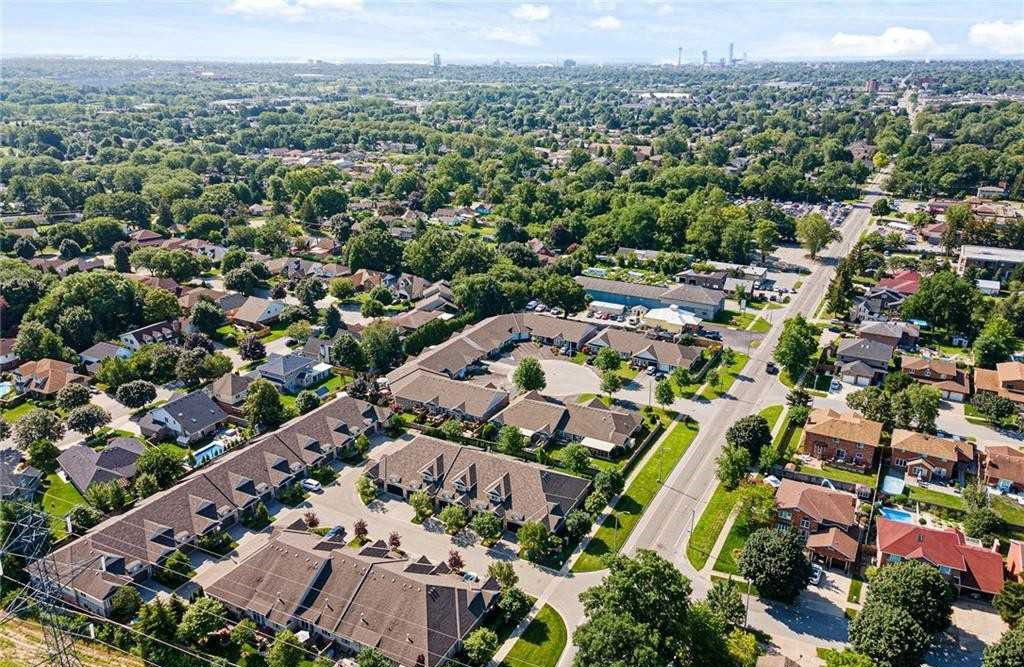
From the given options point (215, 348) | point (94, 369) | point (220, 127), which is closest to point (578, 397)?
point (215, 348)

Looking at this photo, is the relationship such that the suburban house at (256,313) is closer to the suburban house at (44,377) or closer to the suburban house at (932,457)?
the suburban house at (44,377)

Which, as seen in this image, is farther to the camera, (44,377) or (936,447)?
(44,377)

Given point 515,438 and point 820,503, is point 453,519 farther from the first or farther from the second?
point 820,503

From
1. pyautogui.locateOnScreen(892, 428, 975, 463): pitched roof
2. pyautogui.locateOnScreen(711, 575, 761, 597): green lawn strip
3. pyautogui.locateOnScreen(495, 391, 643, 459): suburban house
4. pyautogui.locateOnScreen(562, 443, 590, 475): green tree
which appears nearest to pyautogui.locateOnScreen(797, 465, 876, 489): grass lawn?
pyautogui.locateOnScreen(892, 428, 975, 463): pitched roof

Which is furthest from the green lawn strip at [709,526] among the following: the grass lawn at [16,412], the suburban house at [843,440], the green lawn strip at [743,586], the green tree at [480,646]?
the grass lawn at [16,412]

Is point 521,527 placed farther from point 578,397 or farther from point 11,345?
point 11,345

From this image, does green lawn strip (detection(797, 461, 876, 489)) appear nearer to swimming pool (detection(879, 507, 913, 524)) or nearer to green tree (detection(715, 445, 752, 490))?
swimming pool (detection(879, 507, 913, 524))

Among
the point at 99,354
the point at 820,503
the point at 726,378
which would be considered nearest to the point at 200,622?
the point at 820,503
